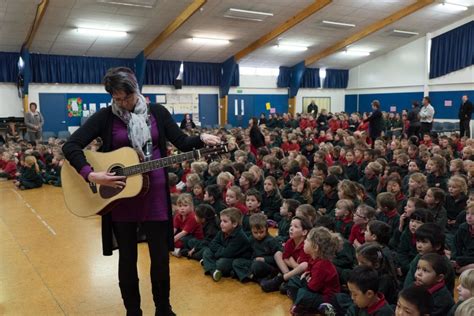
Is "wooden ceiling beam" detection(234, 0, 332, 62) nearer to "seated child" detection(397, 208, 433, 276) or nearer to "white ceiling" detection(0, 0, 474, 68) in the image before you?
"white ceiling" detection(0, 0, 474, 68)

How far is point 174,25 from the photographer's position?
1311 cm

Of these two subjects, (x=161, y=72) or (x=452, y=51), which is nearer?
(x=452, y=51)

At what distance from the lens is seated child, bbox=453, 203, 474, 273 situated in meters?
3.50

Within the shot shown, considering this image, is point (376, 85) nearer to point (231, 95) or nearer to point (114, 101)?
point (231, 95)

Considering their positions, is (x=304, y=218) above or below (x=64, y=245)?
above

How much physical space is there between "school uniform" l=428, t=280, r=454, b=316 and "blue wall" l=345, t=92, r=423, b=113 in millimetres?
18479

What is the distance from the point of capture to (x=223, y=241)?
4.00 meters

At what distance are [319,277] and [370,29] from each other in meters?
15.2

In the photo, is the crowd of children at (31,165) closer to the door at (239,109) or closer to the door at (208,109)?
the door at (208,109)

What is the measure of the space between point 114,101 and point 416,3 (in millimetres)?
14552

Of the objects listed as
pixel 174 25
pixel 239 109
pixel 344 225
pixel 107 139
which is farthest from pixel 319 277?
pixel 239 109

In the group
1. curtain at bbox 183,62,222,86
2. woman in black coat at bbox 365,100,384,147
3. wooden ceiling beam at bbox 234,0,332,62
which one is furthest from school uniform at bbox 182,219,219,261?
curtain at bbox 183,62,222,86

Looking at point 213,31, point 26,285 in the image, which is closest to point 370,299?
point 26,285

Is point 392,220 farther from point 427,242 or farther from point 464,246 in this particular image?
point 427,242
